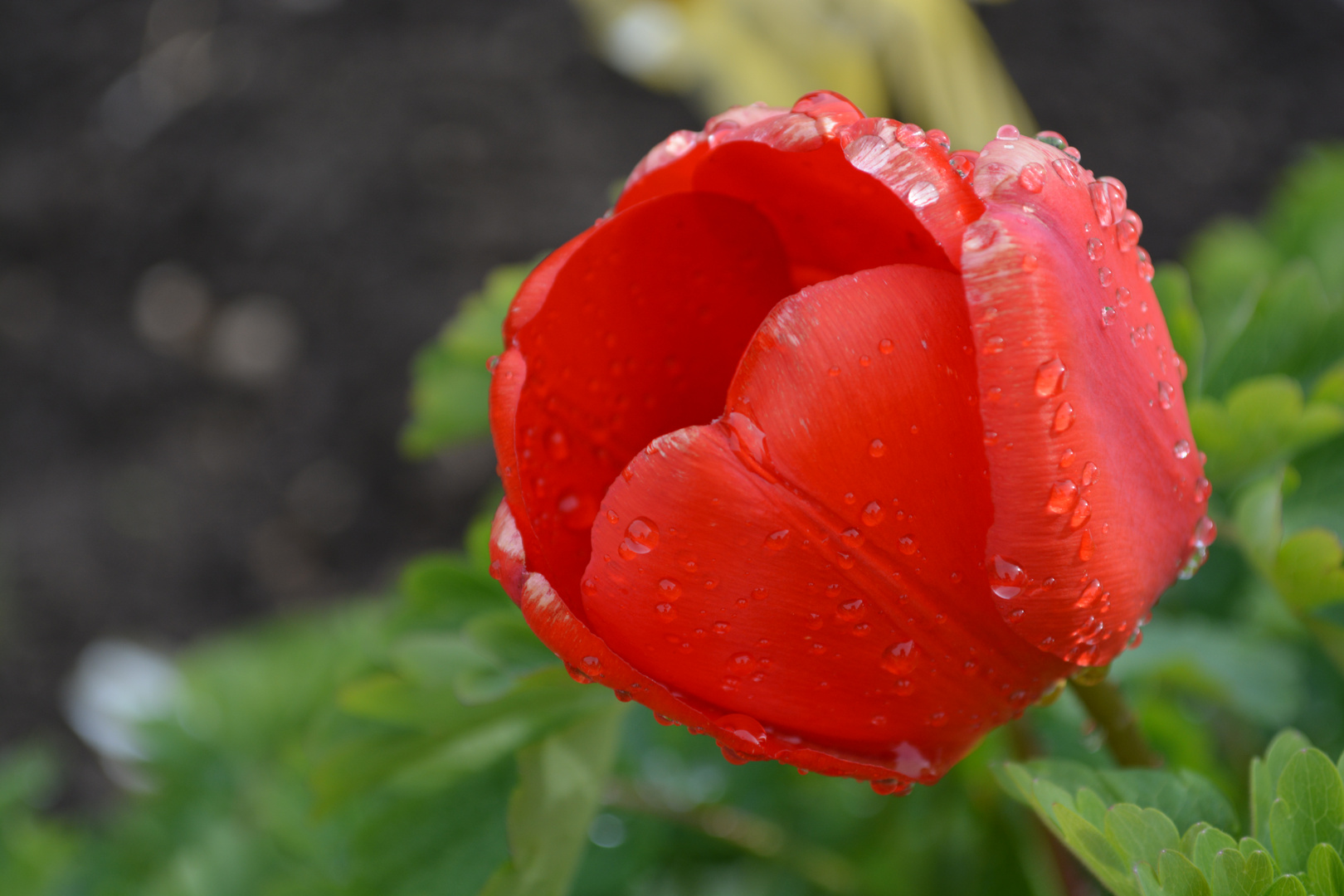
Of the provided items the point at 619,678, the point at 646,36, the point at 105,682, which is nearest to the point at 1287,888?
the point at 619,678

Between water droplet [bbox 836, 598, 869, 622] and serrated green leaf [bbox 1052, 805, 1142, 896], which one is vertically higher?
water droplet [bbox 836, 598, 869, 622]

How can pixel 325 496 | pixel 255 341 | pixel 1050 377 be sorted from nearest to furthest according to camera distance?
pixel 1050 377 → pixel 325 496 → pixel 255 341

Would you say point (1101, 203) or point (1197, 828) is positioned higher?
point (1101, 203)

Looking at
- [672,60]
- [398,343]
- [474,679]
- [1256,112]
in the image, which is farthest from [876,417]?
[1256,112]

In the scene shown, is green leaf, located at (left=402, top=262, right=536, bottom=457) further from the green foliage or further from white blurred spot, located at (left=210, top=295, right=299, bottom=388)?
white blurred spot, located at (left=210, top=295, right=299, bottom=388)

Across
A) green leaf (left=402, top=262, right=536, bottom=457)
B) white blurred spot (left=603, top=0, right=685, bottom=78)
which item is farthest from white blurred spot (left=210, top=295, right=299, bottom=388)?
green leaf (left=402, top=262, right=536, bottom=457)

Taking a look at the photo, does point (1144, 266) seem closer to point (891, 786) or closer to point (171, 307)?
point (891, 786)
